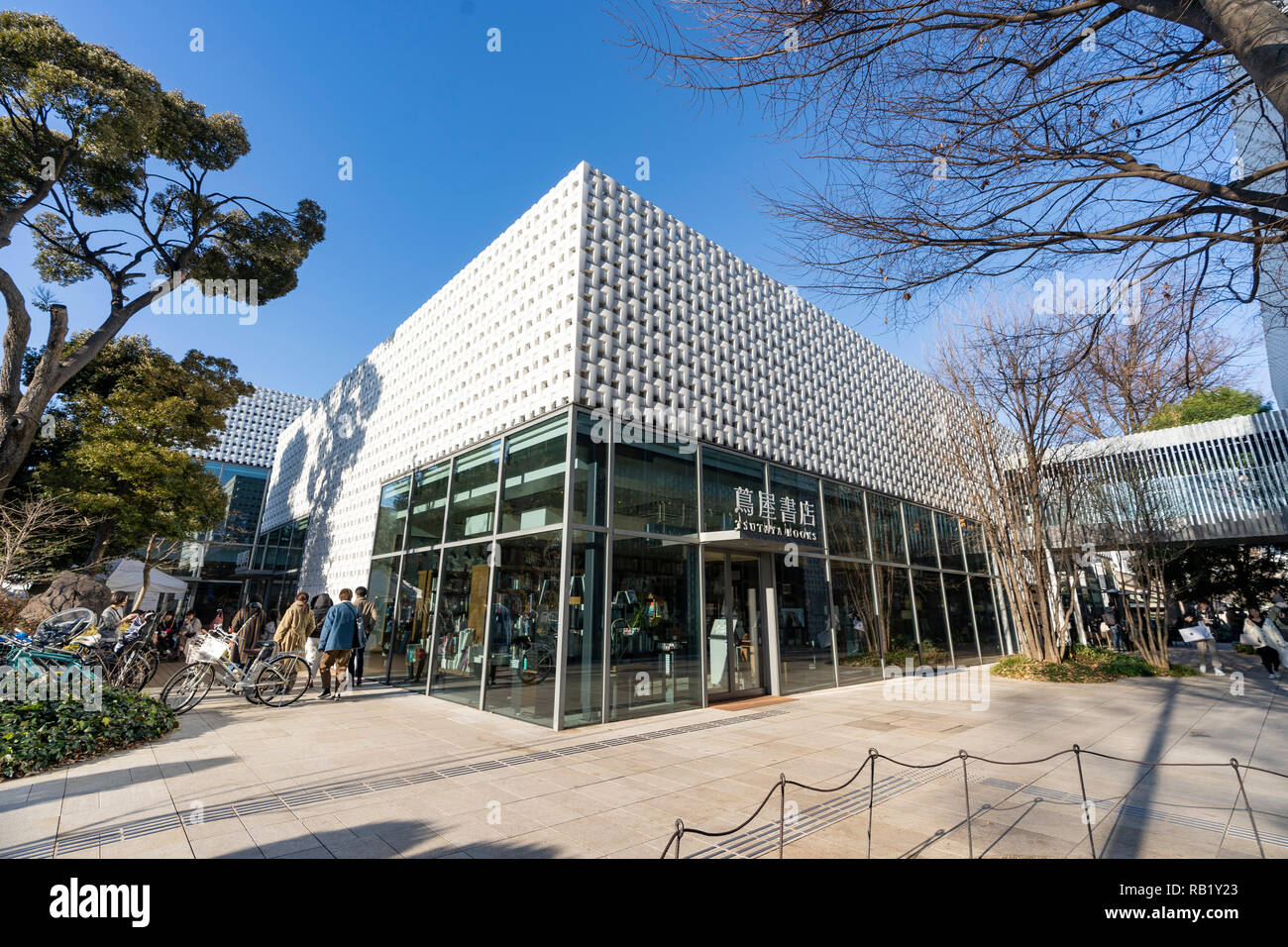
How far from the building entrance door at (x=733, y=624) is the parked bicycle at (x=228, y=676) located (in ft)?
22.9

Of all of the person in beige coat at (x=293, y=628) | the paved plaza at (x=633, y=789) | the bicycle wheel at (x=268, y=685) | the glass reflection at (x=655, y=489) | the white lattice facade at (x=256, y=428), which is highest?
the white lattice facade at (x=256, y=428)

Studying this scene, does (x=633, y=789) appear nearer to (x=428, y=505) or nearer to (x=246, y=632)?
(x=246, y=632)

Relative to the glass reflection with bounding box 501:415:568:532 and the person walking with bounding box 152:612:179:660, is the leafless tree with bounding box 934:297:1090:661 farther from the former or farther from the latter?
the person walking with bounding box 152:612:179:660

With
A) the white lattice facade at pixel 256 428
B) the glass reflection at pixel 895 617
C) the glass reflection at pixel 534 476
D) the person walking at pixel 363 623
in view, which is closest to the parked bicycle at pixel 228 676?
the person walking at pixel 363 623

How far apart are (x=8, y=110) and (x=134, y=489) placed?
9.99m

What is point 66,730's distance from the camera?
5336 mm

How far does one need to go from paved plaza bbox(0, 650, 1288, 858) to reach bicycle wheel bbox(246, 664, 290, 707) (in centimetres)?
42

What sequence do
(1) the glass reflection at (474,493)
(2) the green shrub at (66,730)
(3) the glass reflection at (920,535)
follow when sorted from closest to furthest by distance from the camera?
(2) the green shrub at (66,730), (1) the glass reflection at (474,493), (3) the glass reflection at (920,535)

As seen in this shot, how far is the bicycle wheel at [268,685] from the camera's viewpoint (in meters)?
8.58

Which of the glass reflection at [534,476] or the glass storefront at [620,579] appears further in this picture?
the glass reflection at [534,476]

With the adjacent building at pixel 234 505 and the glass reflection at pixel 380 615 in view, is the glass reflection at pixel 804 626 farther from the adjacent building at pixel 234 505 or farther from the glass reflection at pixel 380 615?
the adjacent building at pixel 234 505

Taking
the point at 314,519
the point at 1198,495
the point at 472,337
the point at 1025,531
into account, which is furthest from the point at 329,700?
the point at 1198,495

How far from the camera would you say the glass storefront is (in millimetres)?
7715

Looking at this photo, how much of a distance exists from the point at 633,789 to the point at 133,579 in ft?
62.8
